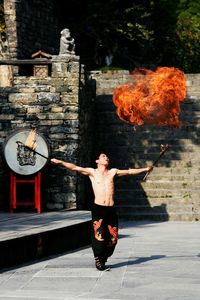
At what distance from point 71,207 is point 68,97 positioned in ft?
8.04

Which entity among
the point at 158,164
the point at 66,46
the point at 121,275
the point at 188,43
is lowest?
the point at 121,275

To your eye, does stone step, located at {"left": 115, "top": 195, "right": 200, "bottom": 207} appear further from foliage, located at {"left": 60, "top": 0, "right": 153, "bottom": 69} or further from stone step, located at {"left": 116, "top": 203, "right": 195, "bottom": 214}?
foliage, located at {"left": 60, "top": 0, "right": 153, "bottom": 69}

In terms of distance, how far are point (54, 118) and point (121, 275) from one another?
22.8 feet

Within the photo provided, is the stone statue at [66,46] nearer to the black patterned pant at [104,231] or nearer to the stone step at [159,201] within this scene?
the stone step at [159,201]

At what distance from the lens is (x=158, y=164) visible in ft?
62.1

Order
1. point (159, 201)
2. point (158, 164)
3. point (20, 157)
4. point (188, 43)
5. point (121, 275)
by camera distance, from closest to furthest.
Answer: point (121, 275) → point (20, 157) → point (159, 201) → point (158, 164) → point (188, 43)

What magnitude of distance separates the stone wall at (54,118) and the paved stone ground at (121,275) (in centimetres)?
309

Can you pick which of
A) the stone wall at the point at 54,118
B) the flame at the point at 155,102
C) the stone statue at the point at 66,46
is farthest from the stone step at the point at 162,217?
the flame at the point at 155,102

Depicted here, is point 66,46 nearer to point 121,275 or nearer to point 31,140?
point 31,140

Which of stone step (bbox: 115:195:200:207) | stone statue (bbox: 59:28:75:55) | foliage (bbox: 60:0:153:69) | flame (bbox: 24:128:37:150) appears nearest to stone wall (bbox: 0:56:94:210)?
flame (bbox: 24:128:37:150)

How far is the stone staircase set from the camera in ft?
56.5

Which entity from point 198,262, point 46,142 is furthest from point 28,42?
point 198,262

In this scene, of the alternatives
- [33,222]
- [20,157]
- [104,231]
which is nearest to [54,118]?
[20,157]

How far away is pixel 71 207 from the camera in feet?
50.6
